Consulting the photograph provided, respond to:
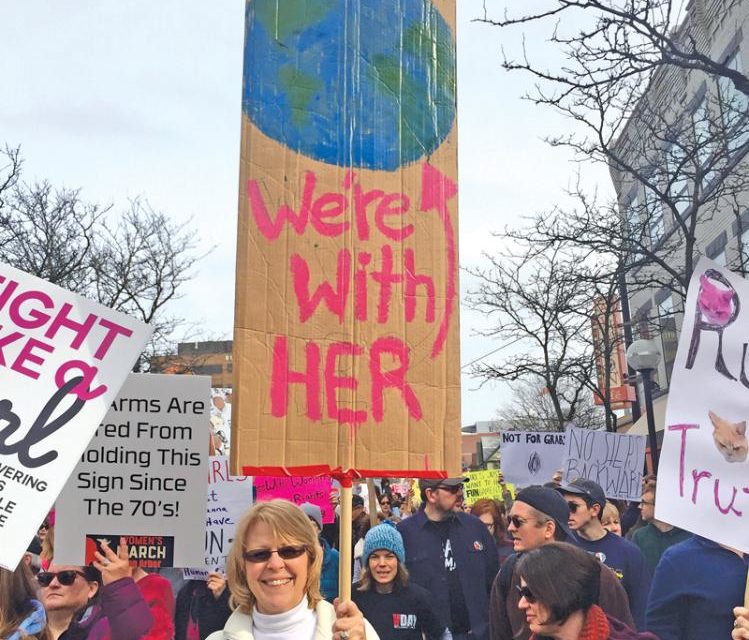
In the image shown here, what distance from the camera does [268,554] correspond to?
10.8 feet

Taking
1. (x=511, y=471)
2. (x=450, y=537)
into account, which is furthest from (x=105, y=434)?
(x=511, y=471)

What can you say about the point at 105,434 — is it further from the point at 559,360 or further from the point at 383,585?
the point at 559,360

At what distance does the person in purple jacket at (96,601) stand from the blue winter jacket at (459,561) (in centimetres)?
244

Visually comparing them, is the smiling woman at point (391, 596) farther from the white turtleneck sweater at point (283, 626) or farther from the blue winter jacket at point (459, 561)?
the white turtleneck sweater at point (283, 626)

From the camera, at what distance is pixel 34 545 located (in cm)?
611

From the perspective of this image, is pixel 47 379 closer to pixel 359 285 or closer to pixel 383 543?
pixel 359 285

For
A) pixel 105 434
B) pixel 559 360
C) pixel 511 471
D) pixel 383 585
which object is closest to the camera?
pixel 105 434

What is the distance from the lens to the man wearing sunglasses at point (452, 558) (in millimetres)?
6635

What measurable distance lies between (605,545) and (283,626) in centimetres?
346

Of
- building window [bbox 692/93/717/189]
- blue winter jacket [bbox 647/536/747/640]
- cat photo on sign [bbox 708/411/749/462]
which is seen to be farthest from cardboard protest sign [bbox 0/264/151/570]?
building window [bbox 692/93/717/189]

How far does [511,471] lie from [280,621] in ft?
25.0

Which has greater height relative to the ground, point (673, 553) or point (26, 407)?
point (26, 407)

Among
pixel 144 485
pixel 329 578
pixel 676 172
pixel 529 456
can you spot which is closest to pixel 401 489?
pixel 676 172

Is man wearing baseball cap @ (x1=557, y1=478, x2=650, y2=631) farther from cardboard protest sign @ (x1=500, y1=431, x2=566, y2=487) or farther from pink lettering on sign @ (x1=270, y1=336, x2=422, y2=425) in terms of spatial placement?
cardboard protest sign @ (x1=500, y1=431, x2=566, y2=487)
